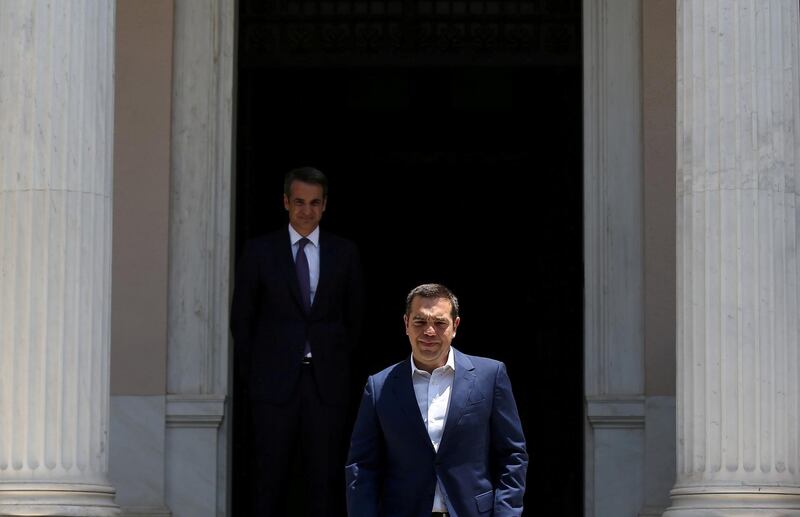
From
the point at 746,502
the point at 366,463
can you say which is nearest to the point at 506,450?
the point at 366,463

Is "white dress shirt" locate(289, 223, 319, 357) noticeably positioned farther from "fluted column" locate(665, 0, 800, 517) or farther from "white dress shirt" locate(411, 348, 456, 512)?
"white dress shirt" locate(411, 348, 456, 512)

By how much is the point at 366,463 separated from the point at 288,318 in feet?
10.4

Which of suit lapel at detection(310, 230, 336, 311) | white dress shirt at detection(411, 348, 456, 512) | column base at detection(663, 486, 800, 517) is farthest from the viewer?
suit lapel at detection(310, 230, 336, 311)

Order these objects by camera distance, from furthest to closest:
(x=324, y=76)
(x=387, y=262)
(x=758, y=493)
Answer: (x=387, y=262) → (x=324, y=76) → (x=758, y=493)

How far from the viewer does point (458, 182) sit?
1850 centimetres

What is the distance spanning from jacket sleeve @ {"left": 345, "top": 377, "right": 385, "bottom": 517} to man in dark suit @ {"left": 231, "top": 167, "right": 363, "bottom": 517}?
9.36ft

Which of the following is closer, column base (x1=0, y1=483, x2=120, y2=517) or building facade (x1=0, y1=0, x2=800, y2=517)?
column base (x1=0, y1=483, x2=120, y2=517)

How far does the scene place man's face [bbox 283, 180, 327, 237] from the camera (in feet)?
41.0

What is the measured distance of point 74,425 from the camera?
11.3m

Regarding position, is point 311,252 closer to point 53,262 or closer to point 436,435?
point 53,262

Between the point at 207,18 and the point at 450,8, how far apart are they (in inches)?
76.8

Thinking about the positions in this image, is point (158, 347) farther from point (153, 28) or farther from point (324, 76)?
point (324, 76)

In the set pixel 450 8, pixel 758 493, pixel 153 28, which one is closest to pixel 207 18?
pixel 153 28

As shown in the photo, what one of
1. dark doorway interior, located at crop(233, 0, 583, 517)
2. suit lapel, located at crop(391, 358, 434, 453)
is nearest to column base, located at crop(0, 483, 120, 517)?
suit lapel, located at crop(391, 358, 434, 453)
